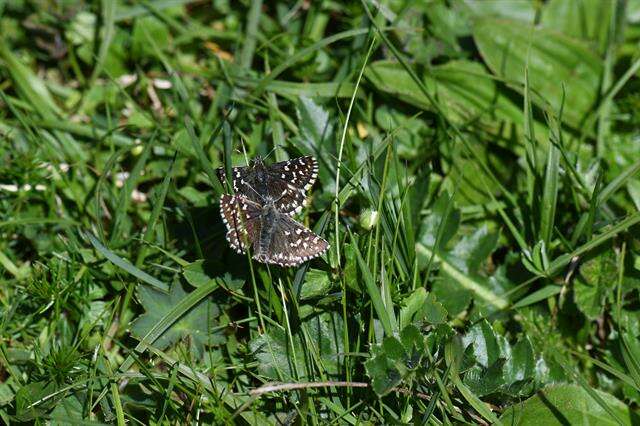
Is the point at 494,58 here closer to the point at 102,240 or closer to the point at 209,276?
the point at 209,276

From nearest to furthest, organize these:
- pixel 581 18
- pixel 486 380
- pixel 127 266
Result: 1. pixel 486 380
2. pixel 127 266
3. pixel 581 18

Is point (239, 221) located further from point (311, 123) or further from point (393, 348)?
point (311, 123)

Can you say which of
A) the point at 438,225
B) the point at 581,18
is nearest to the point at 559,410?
the point at 438,225

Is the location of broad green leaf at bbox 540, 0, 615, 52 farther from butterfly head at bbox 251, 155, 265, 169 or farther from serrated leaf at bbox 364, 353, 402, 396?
serrated leaf at bbox 364, 353, 402, 396

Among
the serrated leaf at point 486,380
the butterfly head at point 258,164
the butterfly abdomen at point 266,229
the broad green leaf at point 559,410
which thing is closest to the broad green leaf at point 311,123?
the butterfly head at point 258,164

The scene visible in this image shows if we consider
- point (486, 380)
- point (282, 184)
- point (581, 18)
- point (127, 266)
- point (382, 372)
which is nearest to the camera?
point (382, 372)

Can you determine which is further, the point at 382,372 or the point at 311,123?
the point at 311,123
